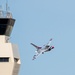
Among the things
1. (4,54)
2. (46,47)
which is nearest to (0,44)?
(4,54)

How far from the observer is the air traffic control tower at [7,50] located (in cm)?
10612

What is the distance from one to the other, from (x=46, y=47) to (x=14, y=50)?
7.64 metres

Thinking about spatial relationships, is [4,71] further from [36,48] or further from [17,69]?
[36,48]

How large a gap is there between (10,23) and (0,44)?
483cm

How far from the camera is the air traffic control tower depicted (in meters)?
106

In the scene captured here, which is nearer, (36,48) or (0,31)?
(0,31)

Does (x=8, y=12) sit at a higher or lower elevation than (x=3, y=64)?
higher

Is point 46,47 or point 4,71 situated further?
point 46,47

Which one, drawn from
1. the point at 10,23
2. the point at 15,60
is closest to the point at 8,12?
the point at 10,23

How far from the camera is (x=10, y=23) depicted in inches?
4338

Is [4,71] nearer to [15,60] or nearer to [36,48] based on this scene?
[15,60]

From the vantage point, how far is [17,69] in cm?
10838

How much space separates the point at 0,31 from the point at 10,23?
2.47 m

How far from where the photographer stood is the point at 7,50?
10762cm
